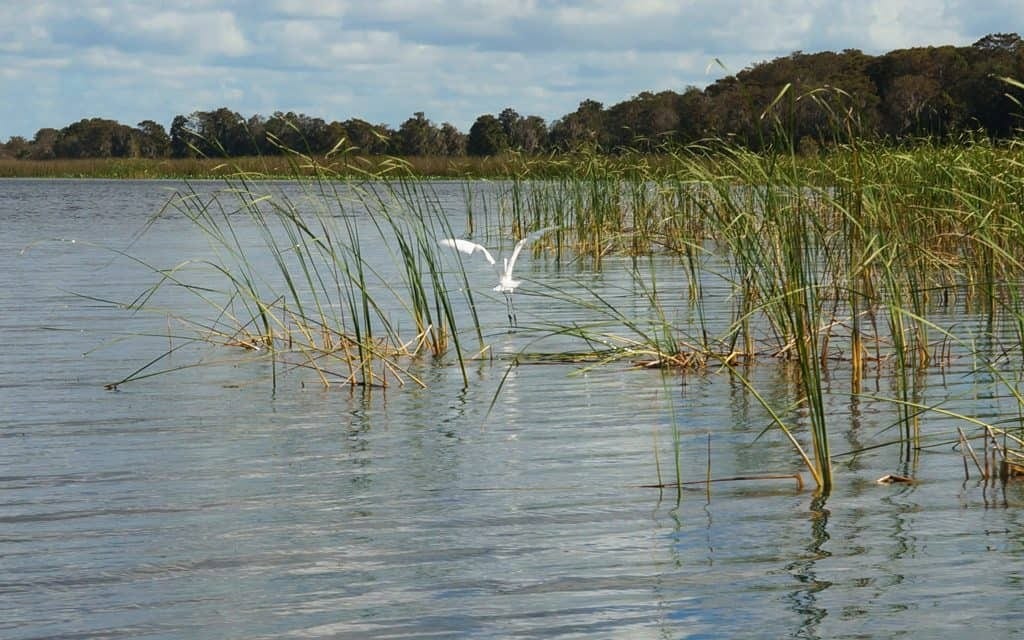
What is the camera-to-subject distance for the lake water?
3.30 metres

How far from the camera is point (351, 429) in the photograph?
19.0 feet

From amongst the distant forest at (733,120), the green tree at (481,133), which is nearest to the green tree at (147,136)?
the distant forest at (733,120)

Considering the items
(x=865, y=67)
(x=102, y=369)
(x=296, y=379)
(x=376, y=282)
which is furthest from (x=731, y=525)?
(x=865, y=67)

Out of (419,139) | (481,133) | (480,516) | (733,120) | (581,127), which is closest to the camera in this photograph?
(480,516)

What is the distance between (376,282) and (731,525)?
9.21 m

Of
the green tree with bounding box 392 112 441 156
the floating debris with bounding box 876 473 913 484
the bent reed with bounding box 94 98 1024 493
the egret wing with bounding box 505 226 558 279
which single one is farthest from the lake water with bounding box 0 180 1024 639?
the green tree with bounding box 392 112 441 156

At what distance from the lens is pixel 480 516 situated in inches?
167

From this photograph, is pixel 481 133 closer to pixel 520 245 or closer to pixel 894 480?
pixel 520 245

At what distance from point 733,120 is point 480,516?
86.7ft

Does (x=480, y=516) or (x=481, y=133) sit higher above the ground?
(x=481, y=133)

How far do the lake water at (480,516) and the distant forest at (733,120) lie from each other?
1279 millimetres

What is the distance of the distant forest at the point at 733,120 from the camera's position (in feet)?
→ 22.9

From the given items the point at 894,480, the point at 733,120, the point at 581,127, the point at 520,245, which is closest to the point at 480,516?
the point at 894,480

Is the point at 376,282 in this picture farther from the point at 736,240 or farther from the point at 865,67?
the point at 865,67
